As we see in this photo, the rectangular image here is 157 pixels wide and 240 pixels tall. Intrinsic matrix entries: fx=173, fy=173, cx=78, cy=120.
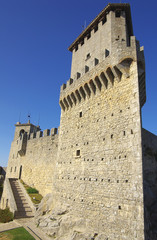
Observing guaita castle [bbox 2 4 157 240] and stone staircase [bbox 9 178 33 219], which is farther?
stone staircase [bbox 9 178 33 219]

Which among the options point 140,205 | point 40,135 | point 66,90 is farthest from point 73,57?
point 140,205

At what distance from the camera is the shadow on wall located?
30.1ft

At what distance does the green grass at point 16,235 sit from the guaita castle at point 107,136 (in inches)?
114

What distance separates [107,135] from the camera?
10.4 metres

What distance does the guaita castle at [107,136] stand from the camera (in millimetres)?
8484

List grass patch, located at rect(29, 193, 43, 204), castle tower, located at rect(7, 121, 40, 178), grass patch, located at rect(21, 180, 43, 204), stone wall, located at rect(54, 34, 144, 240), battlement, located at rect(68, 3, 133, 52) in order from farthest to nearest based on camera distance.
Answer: castle tower, located at rect(7, 121, 40, 178) → grass patch, located at rect(21, 180, 43, 204) → grass patch, located at rect(29, 193, 43, 204) → battlement, located at rect(68, 3, 133, 52) → stone wall, located at rect(54, 34, 144, 240)

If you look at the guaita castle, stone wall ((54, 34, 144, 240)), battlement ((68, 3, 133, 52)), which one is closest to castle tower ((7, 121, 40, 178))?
the guaita castle

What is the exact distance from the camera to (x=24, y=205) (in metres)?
15.8

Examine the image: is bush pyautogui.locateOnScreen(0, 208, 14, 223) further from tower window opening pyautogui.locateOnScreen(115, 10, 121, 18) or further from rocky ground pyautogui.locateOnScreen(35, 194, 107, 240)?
tower window opening pyautogui.locateOnScreen(115, 10, 121, 18)

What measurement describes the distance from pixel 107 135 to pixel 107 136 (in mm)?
63

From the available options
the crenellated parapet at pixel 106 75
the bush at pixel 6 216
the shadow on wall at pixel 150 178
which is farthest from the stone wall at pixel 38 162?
the shadow on wall at pixel 150 178

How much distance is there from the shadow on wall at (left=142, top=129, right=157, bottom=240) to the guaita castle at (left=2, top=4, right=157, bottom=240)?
10 centimetres

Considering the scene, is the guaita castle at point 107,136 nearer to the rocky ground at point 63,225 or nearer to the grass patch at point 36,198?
the rocky ground at point 63,225

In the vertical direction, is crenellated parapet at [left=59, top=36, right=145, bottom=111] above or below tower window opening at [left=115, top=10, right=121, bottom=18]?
below
